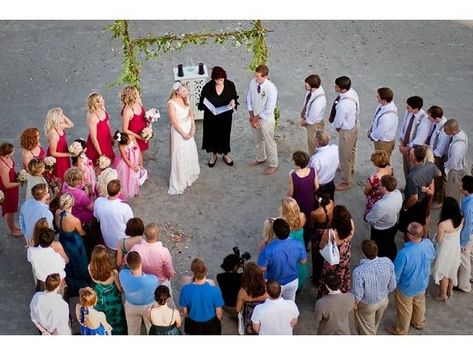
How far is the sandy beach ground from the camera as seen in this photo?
1016 cm

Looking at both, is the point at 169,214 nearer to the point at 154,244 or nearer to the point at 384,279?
the point at 154,244

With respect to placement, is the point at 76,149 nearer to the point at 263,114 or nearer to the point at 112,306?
the point at 112,306

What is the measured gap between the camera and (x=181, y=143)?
36.3 ft

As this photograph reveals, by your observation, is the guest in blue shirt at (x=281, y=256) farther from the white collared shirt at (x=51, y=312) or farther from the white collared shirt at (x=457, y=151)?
the white collared shirt at (x=457, y=151)

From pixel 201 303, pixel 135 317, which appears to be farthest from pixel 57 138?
pixel 201 303

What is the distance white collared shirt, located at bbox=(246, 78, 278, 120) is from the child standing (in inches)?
172

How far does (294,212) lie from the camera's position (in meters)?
8.70

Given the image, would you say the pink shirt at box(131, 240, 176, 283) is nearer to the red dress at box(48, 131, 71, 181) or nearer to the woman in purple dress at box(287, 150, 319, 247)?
the woman in purple dress at box(287, 150, 319, 247)

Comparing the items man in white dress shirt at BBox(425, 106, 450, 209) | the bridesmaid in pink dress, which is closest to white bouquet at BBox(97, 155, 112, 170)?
the bridesmaid in pink dress

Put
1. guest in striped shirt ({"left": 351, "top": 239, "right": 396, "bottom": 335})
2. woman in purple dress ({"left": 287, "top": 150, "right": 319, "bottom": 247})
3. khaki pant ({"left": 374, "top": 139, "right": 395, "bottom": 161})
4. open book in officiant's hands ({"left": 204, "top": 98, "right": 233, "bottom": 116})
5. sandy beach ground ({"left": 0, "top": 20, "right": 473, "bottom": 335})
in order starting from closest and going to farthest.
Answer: guest in striped shirt ({"left": 351, "top": 239, "right": 396, "bottom": 335}) < woman in purple dress ({"left": 287, "top": 150, "right": 319, "bottom": 247}) < sandy beach ground ({"left": 0, "top": 20, "right": 473, "bottom": 335}) < khaki pant ({"left": 374, "top": 139, "right": 395, "bottom": 161}) < open book in officiant's hands ({"left": 204, "top": 98, "right": 233, "bottom": 116})

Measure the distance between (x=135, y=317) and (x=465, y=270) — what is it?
150 inches

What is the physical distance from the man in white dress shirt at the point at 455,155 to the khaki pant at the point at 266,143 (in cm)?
252
